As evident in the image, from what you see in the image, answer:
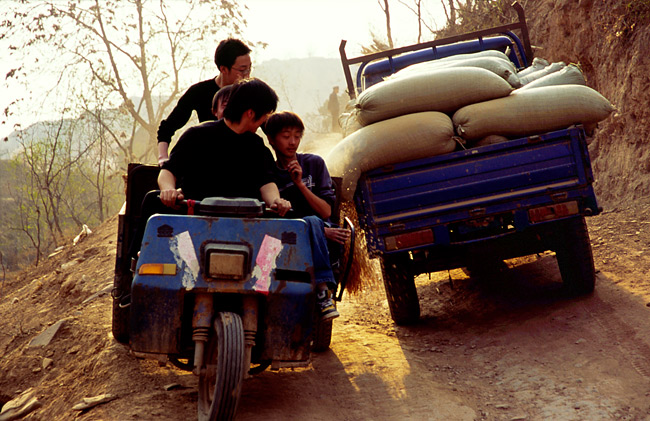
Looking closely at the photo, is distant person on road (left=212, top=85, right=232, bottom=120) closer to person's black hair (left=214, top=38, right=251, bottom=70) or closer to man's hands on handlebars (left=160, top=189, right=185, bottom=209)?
man's hands on handlebars (left=160, top=189, right=185, bottom=209)

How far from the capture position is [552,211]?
13.8 feet

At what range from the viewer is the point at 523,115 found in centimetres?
428

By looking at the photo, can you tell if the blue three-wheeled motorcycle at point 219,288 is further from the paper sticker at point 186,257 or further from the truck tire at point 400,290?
the truck tire at point 400,290

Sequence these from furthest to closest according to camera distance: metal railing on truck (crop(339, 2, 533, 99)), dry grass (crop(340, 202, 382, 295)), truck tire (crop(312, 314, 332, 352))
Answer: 1. metal railing on truck (crop(339, 2, 533, 99))
2. dry grass (crop(340, 202, 382, 295))
3. truck tire (crop(312, 314, 332, 352))

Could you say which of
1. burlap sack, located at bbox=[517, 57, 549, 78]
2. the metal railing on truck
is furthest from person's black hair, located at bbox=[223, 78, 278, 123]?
the metal railing on truck

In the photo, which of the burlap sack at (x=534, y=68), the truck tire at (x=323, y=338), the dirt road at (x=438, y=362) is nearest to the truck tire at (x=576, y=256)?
the dirt road at (x=438, y=362)

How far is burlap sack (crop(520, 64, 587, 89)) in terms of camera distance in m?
4.82

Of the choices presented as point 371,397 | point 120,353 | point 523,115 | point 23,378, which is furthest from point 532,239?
point 23,378

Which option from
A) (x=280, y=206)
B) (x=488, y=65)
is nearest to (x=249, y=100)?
(x=280, y=206)

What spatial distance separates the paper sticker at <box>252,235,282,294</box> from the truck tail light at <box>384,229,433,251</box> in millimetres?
1559

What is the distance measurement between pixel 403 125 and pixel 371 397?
1875 mm

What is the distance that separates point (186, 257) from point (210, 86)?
76.8 inches

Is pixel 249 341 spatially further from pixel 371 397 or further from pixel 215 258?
pixel 371 397

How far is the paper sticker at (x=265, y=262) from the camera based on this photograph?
105 inches
